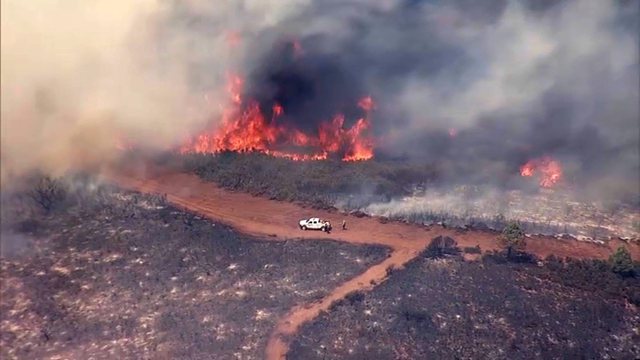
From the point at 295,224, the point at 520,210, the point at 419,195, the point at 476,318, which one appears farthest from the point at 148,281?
the point at 520,210

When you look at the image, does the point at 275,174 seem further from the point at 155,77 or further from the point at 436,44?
the point at 436,44

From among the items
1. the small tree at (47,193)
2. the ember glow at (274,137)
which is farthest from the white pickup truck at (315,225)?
the small tree at (47,193)

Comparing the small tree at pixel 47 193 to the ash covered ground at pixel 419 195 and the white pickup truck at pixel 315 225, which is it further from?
the white pickup truck at pixel 315 225

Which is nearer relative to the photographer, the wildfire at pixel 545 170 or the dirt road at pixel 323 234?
the dirt road at pixel 323 234

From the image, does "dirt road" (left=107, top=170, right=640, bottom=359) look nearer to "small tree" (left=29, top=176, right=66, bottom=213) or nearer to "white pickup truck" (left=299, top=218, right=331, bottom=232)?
"white pickup truck" (left=299, top=218, right=331, bottom=232)

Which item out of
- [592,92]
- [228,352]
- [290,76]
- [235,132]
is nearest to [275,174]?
[235,132]

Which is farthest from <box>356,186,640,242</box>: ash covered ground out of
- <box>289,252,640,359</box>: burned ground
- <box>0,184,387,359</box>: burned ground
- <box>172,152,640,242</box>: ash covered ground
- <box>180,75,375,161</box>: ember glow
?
<box>180,75,375,161</box>: ember glow
